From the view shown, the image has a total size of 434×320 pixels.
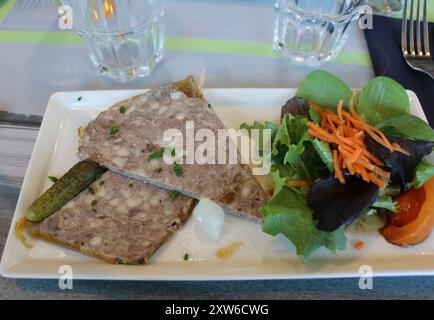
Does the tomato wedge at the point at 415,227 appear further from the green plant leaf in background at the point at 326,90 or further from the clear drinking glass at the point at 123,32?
the clear drinking glass at the point at 123,32

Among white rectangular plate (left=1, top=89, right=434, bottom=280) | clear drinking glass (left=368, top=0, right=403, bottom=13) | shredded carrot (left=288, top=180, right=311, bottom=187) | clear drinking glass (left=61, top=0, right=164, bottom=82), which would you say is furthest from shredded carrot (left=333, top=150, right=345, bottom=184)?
clear drinking glass (left=368, top=0, right=403, bottom=13)

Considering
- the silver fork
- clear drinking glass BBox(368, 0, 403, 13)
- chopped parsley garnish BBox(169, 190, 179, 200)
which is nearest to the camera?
chopped parsley garnish BBox(169, 190, 179, 200)

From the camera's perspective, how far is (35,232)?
1.30m

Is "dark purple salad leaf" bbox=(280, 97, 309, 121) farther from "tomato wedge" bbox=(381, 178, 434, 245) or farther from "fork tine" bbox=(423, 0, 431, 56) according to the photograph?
"fork tine" bbox=(423, 0, 431, 56)

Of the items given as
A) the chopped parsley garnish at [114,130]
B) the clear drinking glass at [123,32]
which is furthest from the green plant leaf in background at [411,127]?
the clear drinking glass at [123,32]

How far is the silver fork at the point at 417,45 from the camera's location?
187 cm

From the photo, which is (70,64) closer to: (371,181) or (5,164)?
(5,164)

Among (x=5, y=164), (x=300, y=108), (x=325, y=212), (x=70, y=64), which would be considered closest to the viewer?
(x=325, y=212)

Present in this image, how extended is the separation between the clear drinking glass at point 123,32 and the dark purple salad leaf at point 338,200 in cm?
113

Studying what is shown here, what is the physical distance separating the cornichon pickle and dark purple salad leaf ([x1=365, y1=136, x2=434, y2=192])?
3.17 feet

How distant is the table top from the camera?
1.76 m

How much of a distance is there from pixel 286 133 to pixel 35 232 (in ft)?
2.97
